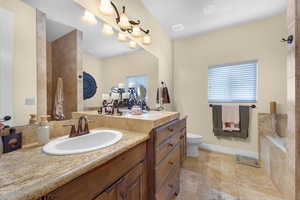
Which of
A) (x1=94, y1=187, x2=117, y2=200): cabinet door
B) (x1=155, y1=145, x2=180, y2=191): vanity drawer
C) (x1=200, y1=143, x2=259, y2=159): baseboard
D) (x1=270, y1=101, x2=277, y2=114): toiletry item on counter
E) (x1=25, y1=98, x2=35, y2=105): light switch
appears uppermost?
(x1=25, y1=98, x2=35, y2=105): light switch

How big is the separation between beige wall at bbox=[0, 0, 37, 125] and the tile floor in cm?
162

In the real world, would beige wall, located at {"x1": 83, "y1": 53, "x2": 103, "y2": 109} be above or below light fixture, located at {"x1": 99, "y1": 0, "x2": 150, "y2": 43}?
below

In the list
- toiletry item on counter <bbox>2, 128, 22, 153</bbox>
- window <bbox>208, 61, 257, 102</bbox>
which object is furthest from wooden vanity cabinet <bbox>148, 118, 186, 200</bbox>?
window <bbox>208, 61, 257, 102</bbox>

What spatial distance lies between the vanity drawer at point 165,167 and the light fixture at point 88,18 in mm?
1421

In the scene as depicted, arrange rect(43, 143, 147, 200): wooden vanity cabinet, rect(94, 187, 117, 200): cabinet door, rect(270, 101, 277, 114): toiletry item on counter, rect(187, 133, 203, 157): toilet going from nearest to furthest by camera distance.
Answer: rect(43, 143, 147, 200): wooden vanity cabinet → rect(94, 187, 117, 200): cabinet door → rect(270, 101, 277, 114): toiletry item on counter → rect(187, 133, 203, 157): toilet

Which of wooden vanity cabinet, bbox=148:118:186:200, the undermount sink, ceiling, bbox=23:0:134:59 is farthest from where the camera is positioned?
wooden vanity cabinet, bbox=148:118:186:200

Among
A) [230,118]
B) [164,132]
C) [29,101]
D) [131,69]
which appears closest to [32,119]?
[29,101]

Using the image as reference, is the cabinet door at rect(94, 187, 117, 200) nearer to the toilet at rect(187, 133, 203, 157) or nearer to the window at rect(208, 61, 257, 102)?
the toilet at rect(187, 133, 203, 157)

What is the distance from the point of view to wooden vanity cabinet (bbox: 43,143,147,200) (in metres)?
0.48

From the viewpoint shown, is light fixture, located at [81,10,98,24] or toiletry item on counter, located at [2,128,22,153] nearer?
toiletry item on counter, located at [2,128,22,153]

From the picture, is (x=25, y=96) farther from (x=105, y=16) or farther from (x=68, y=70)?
(x=105, y=16)

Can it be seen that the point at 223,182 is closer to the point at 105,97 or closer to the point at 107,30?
the point at 105,97

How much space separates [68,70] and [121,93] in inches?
25.7

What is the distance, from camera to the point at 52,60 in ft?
2.76
